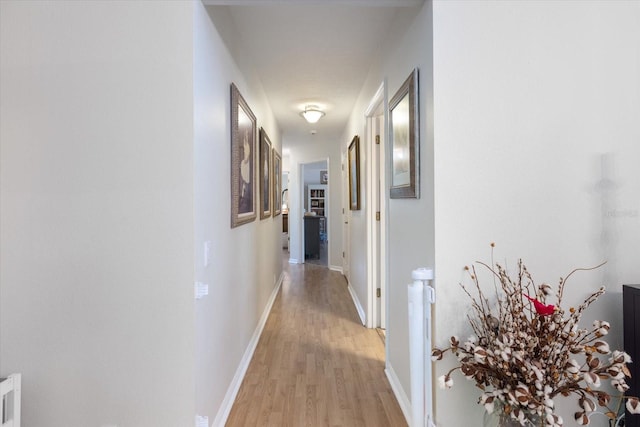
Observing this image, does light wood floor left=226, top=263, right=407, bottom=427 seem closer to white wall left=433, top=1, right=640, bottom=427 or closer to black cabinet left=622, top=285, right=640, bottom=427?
white wall left=433, top=1, right=640, bottom=427

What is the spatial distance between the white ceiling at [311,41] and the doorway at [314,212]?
11.9 ft

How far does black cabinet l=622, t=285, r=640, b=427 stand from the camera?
1404 mm

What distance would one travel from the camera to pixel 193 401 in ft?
4.94

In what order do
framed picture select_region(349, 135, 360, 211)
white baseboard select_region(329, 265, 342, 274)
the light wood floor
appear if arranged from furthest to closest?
white baseboard select_region(329, 265, 342, 274)
framed picture select_region(349, 135, 360, 211)
the light wood floor

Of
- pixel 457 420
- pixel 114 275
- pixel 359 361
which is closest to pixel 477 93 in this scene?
pixel 457 420

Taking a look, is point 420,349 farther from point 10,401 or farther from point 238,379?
point 10,401

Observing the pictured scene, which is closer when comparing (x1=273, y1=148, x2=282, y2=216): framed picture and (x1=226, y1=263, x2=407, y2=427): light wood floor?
(x1=226, y1=263, x2=407, y2=427): light wood floor

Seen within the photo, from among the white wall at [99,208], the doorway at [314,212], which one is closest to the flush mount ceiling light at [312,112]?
the white wall at [99,208]

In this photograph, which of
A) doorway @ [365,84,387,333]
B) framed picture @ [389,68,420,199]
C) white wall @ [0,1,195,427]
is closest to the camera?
white wall @ [0,1,195,427]

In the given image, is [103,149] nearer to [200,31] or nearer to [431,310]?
[200,31]

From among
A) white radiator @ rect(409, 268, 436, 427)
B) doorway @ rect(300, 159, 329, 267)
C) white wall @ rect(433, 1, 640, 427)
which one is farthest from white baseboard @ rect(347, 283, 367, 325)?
doorway @ rect(300, 159, 329, 267)

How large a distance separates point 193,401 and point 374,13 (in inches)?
94.0

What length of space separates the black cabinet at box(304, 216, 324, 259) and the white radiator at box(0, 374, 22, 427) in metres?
6.76

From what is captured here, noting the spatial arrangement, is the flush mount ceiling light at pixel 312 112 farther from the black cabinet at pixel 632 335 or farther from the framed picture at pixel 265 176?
the black cabinet at pixel 632 335
